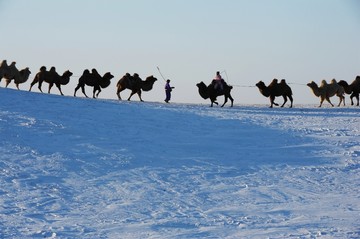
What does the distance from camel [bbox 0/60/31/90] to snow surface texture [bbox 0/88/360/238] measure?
7914mm

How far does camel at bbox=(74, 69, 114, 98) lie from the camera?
3045cm

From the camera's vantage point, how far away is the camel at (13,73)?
3119 cm

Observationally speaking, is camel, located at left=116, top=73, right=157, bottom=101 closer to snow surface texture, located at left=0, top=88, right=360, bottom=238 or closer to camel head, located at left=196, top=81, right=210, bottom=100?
camel head, located at left=196, top=81, right=210, bottom=100

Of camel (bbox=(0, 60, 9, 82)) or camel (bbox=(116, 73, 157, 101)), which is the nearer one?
camel (bbox=(116, 73, 157, 101))

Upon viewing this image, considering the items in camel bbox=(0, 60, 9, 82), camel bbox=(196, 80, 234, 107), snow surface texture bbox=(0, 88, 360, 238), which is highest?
camel bbox=(0, 60, 9, 82)

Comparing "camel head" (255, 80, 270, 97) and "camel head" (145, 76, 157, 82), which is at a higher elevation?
"camel head" (145, 76, 157, 82)

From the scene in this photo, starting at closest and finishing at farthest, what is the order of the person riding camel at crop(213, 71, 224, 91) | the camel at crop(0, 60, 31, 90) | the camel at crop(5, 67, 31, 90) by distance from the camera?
the person riding camel at crop(213, 71, 224, 91) < the camel at crop(0, 60, 31, 90) < the camel at crop(5, 67, 31, 90)

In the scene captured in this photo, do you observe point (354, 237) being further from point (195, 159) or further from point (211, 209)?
point (195, 159)

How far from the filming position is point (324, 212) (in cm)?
1098


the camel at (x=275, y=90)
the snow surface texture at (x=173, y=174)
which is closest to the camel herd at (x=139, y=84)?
the camel at (x=275, y=90)

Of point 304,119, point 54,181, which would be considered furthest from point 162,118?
point 54,181

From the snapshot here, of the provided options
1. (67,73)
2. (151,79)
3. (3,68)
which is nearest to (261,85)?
(151,79)

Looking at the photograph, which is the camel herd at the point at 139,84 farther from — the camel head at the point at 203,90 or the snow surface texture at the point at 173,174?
the snow surface texture at the point at 173,174

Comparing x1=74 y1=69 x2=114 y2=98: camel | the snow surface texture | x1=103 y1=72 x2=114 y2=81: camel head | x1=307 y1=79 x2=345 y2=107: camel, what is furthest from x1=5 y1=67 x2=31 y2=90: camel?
x1=307 y1=79 x2=345 y2=107: camel
